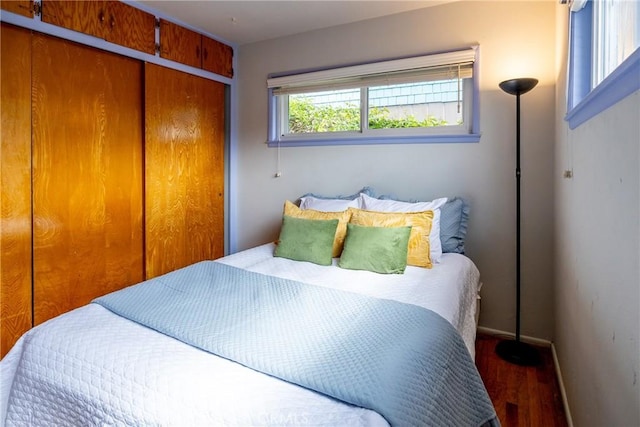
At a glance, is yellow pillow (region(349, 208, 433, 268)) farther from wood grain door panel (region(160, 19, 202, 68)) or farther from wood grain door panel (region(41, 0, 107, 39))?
wood grain door panel (region(41, 0, 107, 39))

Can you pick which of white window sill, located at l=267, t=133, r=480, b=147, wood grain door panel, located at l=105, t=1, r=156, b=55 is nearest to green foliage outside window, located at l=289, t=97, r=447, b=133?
white window sill, located at l=267, t=133, r=480, b=147

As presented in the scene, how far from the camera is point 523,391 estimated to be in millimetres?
1974

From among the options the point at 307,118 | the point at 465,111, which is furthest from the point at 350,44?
the point at 465,111

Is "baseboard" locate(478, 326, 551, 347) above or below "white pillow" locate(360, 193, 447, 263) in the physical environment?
below

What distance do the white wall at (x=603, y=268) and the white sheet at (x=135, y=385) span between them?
0.50 m

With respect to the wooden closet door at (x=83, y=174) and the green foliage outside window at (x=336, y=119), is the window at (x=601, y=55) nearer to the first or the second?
the green foliage outside window at (x=336, y=119)

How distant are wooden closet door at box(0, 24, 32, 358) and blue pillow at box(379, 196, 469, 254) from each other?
2646mm

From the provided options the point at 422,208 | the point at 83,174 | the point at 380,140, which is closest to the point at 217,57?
the point at 83,174

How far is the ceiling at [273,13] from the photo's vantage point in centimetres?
270

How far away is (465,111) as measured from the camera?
269 centimetres

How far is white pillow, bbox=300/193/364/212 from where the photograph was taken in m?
2.76

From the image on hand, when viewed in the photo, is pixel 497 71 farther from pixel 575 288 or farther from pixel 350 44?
pixel 575 288

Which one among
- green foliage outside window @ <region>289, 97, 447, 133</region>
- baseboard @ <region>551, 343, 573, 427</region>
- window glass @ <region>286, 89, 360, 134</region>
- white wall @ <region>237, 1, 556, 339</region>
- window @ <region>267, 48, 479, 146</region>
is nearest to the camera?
baseboard @ <region>551, 343, 573, 427</region>

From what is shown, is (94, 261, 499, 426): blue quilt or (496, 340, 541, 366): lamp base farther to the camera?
(496, 340, 541, 366): lamp base
